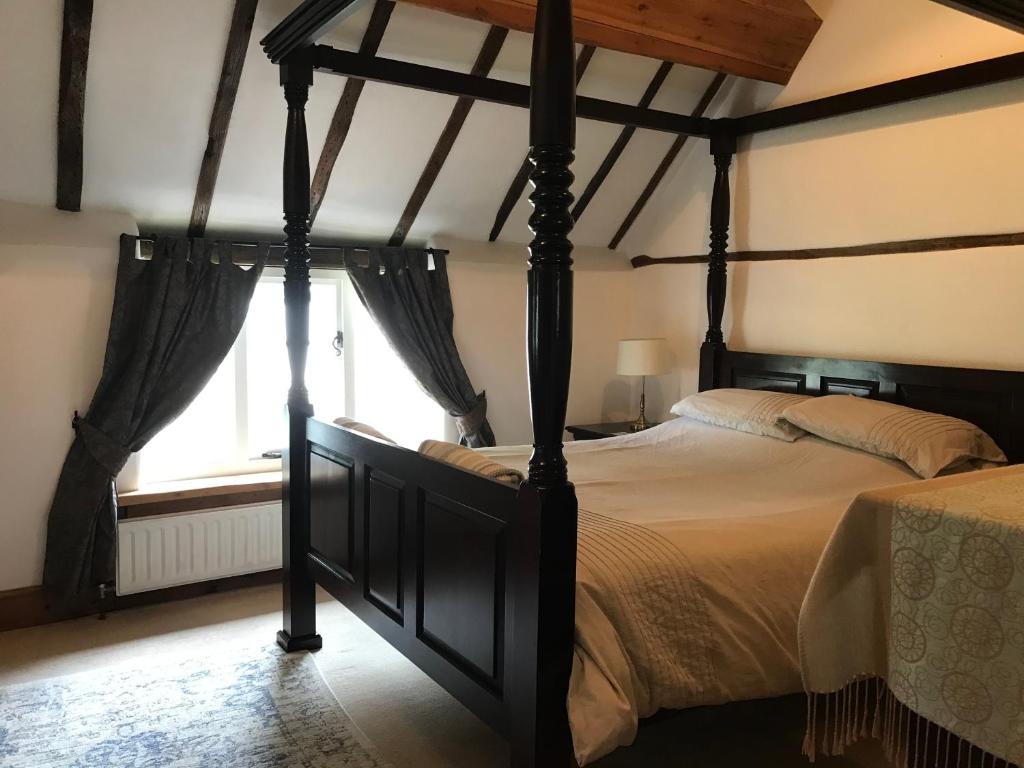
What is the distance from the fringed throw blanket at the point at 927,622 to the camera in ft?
4.23

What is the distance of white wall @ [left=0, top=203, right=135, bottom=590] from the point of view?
11.6ft

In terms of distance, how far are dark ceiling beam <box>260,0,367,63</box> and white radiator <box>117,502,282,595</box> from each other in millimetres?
2082

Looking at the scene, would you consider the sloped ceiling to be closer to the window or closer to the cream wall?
the window

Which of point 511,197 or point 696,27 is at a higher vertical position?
point 696,27

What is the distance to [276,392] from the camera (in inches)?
170

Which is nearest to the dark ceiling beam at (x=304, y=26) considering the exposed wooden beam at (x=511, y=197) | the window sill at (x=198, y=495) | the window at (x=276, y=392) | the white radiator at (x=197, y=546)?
the window at (x=276, y=392)

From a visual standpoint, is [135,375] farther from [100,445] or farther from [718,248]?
[718,248]

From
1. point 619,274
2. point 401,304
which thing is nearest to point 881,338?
point 619,274

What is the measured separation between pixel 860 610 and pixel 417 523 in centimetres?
132

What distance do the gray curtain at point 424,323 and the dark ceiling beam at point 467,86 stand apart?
1.13 meters

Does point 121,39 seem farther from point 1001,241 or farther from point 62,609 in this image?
point 1001,241

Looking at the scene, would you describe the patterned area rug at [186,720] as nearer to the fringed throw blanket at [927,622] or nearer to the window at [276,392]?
the window at [276,392]

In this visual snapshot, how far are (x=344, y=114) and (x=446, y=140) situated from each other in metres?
0.56

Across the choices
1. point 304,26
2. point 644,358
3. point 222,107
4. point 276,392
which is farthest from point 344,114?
point 644,358
